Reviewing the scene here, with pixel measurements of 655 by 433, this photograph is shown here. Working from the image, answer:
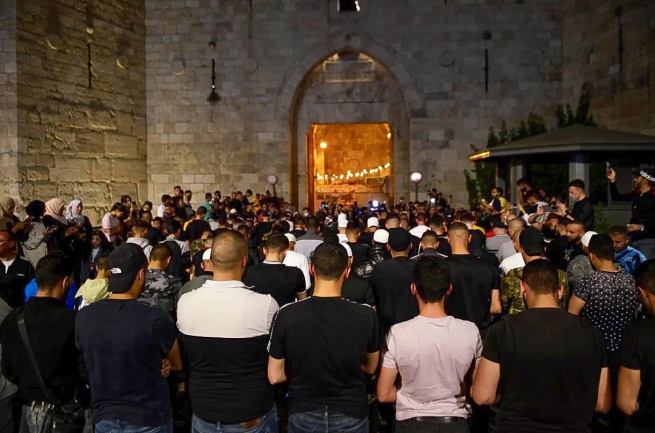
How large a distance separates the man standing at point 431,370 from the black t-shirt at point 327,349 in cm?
13

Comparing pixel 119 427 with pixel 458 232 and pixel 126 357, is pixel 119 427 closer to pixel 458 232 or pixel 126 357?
pixel 126 357

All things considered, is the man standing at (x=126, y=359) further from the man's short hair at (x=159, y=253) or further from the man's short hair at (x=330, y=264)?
the man's short hair at (x=159, y=253)

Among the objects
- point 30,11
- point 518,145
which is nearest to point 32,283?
point 518,145

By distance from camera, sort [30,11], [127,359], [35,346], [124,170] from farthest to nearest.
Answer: [124,170], [30,11], [35,346], [127,359]

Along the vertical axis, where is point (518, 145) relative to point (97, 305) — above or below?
above

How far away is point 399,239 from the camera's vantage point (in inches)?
193

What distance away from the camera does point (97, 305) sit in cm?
304

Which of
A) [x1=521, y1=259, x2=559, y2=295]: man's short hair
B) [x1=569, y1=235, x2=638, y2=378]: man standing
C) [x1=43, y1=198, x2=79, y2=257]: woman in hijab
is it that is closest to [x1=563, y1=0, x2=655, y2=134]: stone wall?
[x1=569, y1=235, x2=638, y2=378]: man standing

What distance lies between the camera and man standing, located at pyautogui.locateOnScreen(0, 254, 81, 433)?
3119 millimetres

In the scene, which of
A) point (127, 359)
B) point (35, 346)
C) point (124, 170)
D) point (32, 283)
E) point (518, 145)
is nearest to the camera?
point (127, 359)

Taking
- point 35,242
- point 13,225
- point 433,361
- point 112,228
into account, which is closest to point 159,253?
point 433,361

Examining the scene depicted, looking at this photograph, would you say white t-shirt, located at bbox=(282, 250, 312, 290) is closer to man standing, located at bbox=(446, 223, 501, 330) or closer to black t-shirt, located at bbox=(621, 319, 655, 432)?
man standing, located at bbox=(446, 223, 501, 330)

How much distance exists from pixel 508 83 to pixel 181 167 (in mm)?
9258

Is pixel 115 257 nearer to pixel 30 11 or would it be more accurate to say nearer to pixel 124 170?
pixel 30 11
